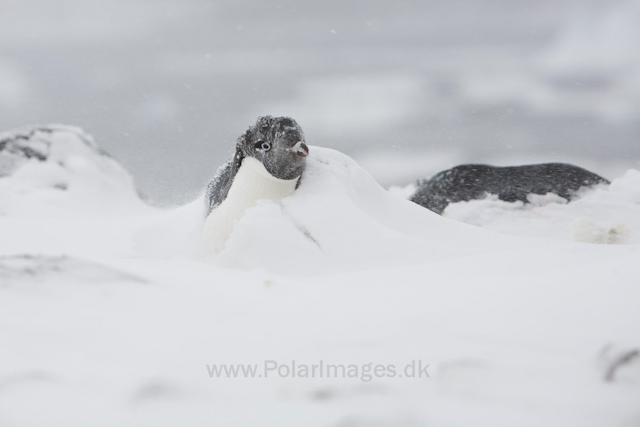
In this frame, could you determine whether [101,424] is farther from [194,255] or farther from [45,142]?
[45,142]

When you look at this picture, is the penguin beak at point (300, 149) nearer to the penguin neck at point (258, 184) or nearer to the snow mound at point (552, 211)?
the penguin neck at point (258, 184)

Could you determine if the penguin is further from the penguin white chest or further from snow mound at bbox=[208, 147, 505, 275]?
snow mound at bbox=[208, 147, 505, 275]

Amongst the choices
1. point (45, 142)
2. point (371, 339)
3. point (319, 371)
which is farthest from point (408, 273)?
point (45, 142)

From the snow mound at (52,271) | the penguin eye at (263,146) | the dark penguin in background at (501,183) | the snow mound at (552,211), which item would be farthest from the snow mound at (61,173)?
the snow mound at (52,271)

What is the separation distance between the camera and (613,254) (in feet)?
5.79

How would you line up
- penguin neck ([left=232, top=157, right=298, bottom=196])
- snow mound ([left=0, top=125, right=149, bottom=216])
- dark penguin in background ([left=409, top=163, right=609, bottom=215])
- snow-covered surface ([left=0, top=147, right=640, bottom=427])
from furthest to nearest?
snow mound ([left=0, top=125, right=149, bottom=216])
dark penguin in background ([left=409, top=163, right=609, bottom=215])
penguin neck ([left=232, top=157, right=298, bottom=196])
snow-covered surface ([left=0, top=147, right=640, bottom=427])

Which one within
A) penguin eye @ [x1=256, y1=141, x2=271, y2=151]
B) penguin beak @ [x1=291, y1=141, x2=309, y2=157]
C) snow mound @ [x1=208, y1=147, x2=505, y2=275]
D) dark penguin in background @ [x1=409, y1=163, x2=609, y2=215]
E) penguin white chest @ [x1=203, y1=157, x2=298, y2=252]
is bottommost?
snow mound @ [x1=208, y1=147, x2=505, y2=275]

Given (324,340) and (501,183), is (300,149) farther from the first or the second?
(501,183)

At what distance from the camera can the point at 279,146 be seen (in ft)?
10.2

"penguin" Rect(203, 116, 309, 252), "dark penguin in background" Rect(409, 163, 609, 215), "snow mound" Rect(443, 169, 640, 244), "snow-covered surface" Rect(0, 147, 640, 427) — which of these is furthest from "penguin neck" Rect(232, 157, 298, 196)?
"dark penguin in background" Rect(409, 163, 609, 215)

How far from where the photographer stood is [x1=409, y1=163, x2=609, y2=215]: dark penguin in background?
18.2 ft

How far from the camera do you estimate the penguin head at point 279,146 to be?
10.1 feet

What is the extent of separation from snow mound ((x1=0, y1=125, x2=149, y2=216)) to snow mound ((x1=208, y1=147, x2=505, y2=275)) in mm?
3435

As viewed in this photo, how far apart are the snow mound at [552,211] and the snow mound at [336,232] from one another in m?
2.01
